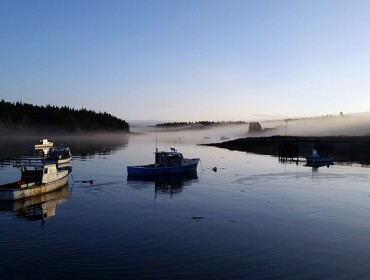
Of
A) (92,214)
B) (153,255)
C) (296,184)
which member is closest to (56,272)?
(153,255)

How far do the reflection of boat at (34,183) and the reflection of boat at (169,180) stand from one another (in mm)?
13314

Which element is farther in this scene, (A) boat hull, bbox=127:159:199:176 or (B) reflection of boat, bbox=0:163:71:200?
(A) boat hull, bbox=127:159:199:176

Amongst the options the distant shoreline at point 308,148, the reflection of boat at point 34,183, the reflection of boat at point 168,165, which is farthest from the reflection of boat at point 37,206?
the distant shoreline at point 308,148

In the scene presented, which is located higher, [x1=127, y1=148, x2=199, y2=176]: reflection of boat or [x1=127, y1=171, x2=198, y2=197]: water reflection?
[x1=127, y1=148, x2=199, y2=176]: reflection of boat

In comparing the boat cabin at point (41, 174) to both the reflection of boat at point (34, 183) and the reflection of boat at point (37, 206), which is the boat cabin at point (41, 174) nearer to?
the reflection of boat at point (34, 183)

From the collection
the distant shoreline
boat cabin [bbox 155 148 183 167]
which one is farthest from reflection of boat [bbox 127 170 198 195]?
the distant shoreline

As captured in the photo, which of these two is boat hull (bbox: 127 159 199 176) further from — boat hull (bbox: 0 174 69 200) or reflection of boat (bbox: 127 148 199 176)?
boat hull (bbox: 0 174 69 200)

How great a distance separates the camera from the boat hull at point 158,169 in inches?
2544

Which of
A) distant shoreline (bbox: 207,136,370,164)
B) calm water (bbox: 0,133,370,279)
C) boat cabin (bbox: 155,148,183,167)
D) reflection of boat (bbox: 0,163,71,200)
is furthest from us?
distant shoreline (bbox: 207,136,370,164)

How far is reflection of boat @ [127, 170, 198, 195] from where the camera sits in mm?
53531

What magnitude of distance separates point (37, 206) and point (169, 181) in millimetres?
26600

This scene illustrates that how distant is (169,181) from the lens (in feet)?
206

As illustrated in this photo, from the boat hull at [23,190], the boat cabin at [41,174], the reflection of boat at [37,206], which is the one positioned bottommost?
the reflection of boat at [37,206]

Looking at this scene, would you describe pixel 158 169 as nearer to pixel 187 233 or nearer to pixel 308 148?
pixel 187 233
